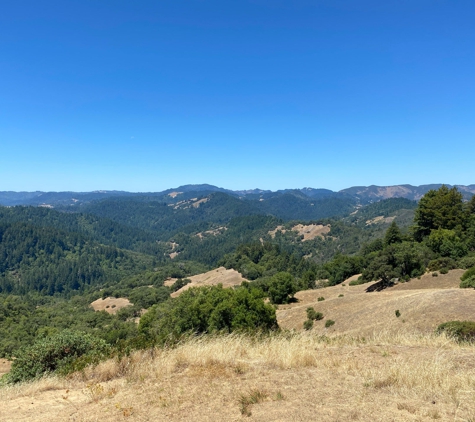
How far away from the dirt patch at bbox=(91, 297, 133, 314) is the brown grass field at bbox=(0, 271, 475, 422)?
108 m

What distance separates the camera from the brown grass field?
580 cm

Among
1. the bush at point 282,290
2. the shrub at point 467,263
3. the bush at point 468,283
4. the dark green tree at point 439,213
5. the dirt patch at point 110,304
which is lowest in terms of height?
the dirt patch at point 110,304

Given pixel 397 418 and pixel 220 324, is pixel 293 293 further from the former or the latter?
pixel 397 418

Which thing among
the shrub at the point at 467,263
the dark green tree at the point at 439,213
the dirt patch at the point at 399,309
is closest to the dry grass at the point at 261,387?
the dirt patch at the point at 399,309

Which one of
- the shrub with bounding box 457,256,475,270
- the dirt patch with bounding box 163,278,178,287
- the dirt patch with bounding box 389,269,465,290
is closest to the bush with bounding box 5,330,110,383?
the dirt patch with bounding box 389,269,465,290

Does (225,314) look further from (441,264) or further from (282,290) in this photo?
(441,264)

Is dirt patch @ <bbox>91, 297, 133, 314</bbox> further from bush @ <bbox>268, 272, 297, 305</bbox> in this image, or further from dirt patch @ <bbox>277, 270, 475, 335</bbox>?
dirt patch @ <bbox>277, 270, 475, 335</bbox>

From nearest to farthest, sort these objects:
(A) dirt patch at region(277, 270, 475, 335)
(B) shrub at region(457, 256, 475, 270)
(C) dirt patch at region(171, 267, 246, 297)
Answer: (A) dirt patch at region(277, 270, 475, 335) → (B) shrub at region(457, 256, 475, 270) → (C) dirt patch at region(171, 267, 246, 297)

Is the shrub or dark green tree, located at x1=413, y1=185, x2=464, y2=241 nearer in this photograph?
the shrub

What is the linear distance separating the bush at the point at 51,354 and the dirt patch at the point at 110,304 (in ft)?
340

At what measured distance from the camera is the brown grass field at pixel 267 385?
5.80 metres

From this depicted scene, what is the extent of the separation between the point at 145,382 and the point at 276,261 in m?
117

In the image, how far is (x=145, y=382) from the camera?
7469 mm

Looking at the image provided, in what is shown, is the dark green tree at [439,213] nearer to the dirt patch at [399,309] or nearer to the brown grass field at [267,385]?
the dirt patch at [399,309]
